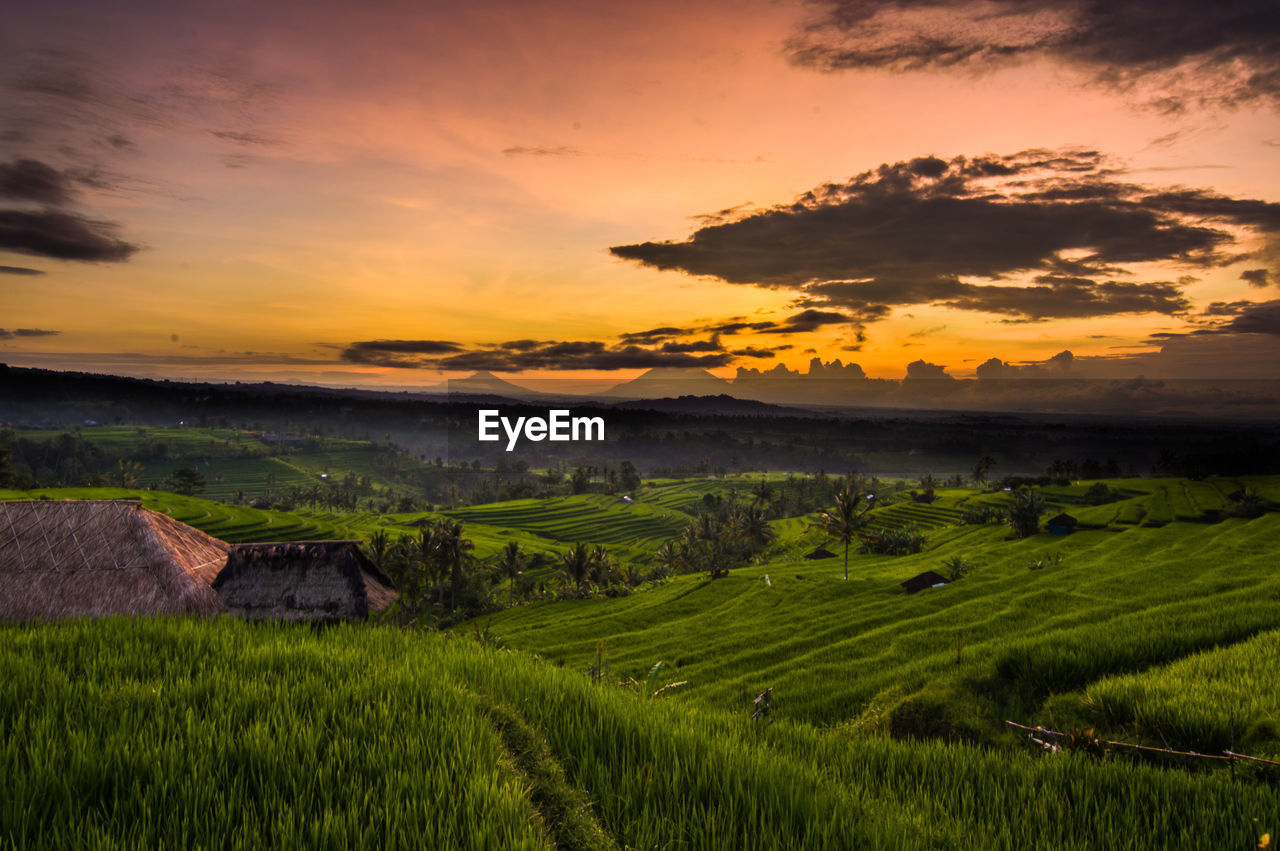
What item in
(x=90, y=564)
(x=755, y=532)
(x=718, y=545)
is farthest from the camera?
(x=755, y=532)

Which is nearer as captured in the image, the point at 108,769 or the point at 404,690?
the point at 108,769

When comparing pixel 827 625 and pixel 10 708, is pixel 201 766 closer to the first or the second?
pixel 10 708

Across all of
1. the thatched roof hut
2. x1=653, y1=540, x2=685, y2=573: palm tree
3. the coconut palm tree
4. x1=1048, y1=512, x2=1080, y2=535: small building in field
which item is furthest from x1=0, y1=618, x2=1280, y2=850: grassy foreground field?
x1=653, y1=540, x2=685, y2=573: palm tree

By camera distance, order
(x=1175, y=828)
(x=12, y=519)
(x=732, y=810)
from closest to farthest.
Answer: (x=732, y=810)
(x=1175, y=828)
(x=12, y=519)

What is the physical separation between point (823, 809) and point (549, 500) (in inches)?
6500

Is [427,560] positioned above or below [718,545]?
above

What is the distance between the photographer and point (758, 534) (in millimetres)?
98688

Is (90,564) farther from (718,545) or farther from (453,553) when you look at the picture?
(718,545)

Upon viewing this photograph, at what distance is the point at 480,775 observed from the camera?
4.03 m

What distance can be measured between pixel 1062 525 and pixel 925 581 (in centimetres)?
3051

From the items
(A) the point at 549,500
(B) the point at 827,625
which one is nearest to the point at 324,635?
(B) the point at 827,625

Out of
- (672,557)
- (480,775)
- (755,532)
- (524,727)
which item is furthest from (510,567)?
(480,775)

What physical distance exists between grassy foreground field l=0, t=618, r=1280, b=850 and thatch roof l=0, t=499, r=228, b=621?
1075cm

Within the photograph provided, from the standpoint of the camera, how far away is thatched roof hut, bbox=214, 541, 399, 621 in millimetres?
17562
